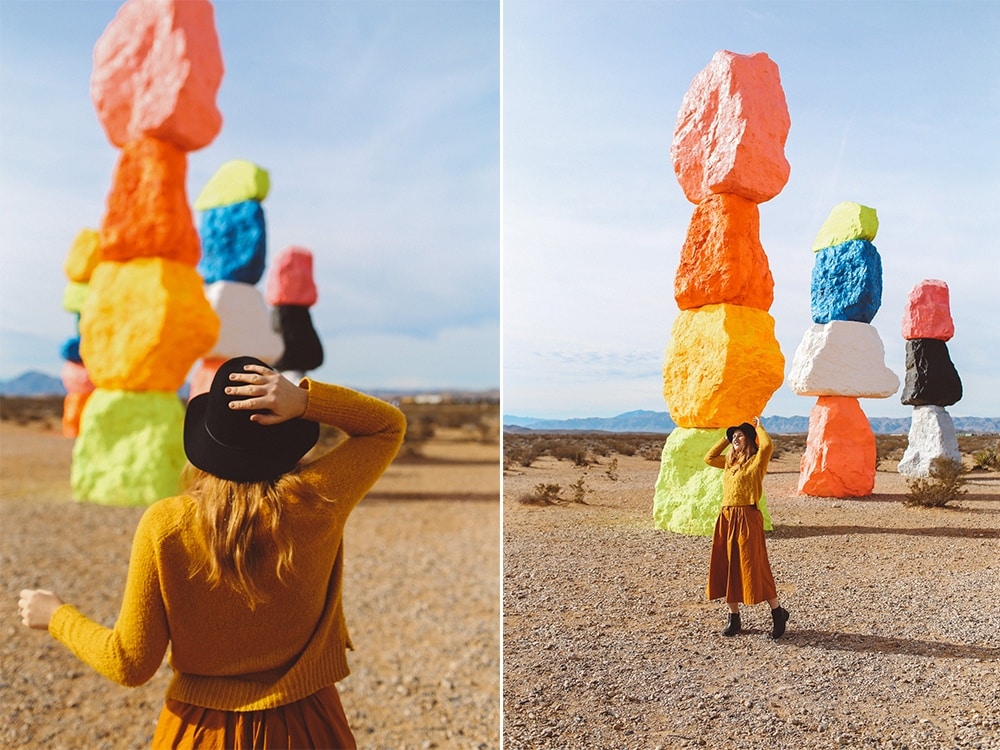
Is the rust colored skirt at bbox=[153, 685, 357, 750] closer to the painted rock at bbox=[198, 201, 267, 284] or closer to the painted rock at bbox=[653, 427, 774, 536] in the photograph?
the painted rock at bbox=[653, 427, 774, 536]

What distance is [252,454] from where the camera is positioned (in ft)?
5.17

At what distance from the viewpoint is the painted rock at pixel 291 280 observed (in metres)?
10.0

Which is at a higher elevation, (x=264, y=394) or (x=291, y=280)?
(x=291, y=280)

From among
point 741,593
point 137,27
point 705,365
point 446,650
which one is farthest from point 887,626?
point 137,27

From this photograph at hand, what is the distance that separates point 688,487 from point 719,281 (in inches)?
36.4

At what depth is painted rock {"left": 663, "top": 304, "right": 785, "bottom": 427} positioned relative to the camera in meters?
3.47

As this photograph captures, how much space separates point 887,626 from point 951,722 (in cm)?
38

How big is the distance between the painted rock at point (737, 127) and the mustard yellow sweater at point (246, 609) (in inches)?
86.6

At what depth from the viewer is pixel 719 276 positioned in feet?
11.4

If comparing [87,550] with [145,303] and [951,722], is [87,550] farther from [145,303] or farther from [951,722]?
[951,722]

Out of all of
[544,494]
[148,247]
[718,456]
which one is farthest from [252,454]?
[148,247]

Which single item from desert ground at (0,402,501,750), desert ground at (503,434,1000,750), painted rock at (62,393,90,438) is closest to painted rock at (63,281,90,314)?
painted rock at (62,393,90,438)

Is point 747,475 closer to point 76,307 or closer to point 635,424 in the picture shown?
point 635,424

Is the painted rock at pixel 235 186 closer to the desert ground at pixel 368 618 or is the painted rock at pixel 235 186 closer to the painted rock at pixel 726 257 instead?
the desert ground at pixel 368 618
